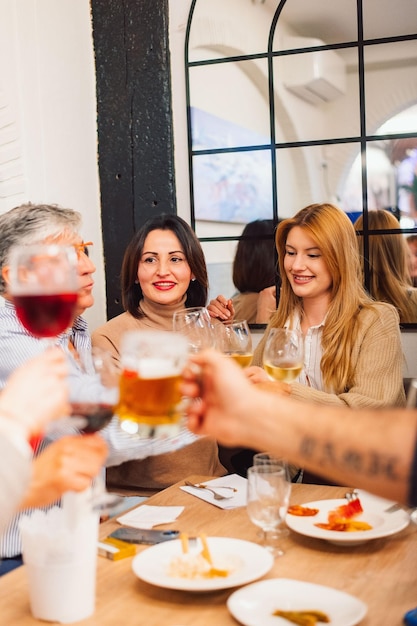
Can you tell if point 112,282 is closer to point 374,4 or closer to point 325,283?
point 325,283

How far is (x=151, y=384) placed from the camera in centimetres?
114

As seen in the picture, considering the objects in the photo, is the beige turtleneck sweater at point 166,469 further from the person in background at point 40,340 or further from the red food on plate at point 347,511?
the red food on plate at point 347,511

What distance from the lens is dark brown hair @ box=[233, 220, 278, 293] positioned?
3.87m

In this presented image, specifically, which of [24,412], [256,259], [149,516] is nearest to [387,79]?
[256,259]

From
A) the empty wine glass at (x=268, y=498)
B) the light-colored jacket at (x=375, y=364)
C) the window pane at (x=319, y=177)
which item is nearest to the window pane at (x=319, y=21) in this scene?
the window pane at (x=319, y=177)

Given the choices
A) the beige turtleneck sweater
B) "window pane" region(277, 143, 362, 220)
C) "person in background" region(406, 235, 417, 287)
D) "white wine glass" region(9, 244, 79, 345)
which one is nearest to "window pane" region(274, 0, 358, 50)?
"window pane" region(277, 143, 362, 220)

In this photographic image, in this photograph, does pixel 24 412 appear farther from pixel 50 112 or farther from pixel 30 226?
pixel 50 112

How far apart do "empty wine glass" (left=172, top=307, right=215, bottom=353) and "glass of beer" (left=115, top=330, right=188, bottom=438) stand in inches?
34.2

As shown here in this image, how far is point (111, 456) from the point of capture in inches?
62.9

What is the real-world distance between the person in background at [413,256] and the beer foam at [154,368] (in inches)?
104

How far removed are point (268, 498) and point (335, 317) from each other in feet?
5.01

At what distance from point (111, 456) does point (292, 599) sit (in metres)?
0.47

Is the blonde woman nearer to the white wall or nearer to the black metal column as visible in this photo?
the black metal column

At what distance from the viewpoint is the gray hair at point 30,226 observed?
2312mm
